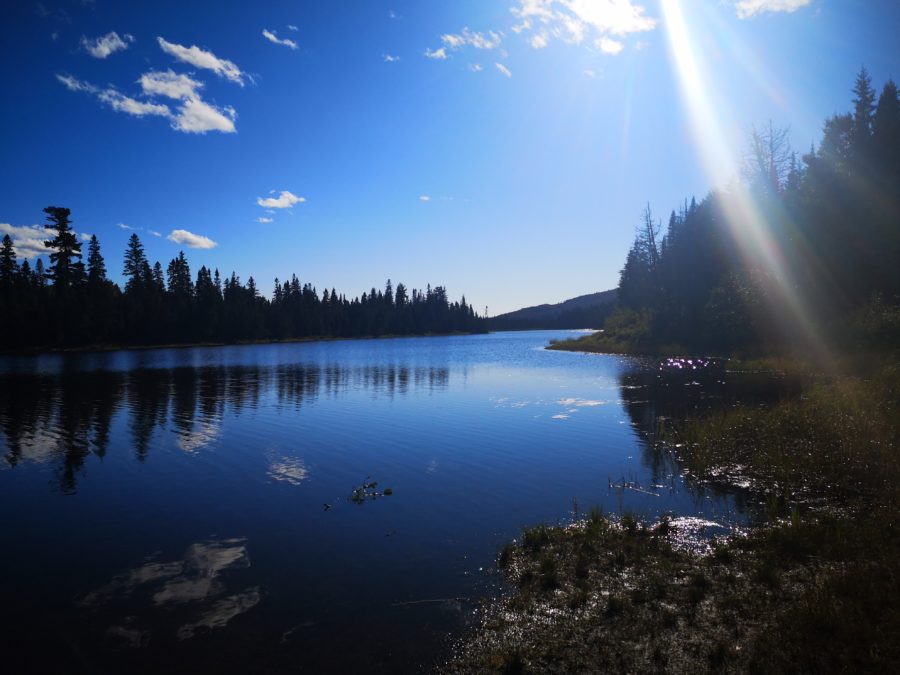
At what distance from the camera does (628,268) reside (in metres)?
109

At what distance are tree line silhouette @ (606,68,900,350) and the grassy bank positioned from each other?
25.1 metres

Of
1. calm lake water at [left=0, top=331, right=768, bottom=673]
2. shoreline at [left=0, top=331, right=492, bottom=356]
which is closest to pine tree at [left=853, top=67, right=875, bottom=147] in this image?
calm lake water at [left=0, top=331, right=768, bottom=673]

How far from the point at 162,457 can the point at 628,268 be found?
10541 centimetres

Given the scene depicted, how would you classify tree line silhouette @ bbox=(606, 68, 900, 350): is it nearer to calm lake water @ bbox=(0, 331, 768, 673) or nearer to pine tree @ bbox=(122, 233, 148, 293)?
calm lake water @ bbox=(0, 331, 768, 673)

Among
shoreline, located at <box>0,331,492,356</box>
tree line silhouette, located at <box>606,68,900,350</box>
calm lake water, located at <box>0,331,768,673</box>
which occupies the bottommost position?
calm lake water, located at <box>0,331,768,673</box>

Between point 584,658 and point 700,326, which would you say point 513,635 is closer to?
point 584,658

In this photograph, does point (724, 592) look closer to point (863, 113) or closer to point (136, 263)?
point (863, 113)

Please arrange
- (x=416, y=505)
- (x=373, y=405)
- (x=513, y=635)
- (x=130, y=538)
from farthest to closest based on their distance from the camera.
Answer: (x=373, y=405), (x=416, y=505), (x=130, y=538), (x=513, y=635)

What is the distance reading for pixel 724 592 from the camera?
7.37 metres

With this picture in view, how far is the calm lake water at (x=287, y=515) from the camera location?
720 cm

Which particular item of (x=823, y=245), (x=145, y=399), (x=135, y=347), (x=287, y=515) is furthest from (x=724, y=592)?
(x=135, y=347)

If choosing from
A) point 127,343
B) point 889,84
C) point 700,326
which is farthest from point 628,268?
point 127,343

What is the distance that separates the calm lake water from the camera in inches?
283

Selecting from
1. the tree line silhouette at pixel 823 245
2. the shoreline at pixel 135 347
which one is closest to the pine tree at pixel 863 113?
the tree line silhouette at pixel 823 245
